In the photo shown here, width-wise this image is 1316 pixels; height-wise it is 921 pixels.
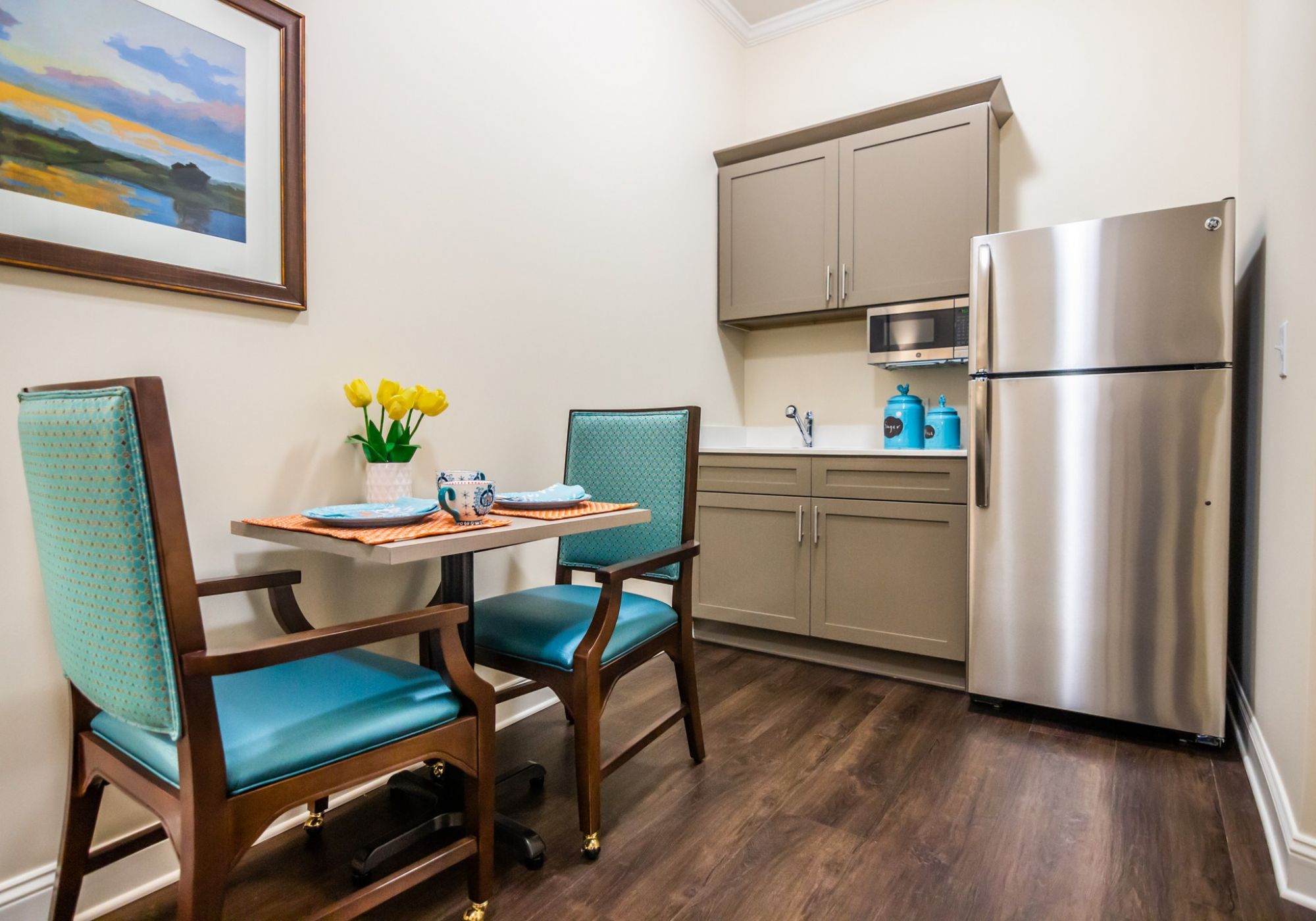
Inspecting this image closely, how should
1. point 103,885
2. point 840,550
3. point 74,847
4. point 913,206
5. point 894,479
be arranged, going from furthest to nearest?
point 913,206, point 840,550, point 894,479, point 103,885, point 74,847

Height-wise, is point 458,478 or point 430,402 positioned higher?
point 430,402

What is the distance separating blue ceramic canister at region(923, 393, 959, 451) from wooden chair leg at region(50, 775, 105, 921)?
2.76m

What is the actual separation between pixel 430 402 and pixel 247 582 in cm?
56

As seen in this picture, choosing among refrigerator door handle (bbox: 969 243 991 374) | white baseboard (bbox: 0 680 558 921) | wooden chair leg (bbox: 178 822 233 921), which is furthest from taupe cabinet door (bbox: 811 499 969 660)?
wooden chair leg (bbox: 178 822 233 921)

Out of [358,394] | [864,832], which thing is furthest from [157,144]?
[864,832]

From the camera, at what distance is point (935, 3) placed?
3191 mm

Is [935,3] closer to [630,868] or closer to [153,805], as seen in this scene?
[630,868]

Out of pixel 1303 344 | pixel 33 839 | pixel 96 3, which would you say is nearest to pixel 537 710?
pixel 33 839

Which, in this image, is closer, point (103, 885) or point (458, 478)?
point (103, 885)

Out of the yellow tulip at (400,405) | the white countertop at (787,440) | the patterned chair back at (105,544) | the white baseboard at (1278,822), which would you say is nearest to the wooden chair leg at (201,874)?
the patterned chair back at (105,544)

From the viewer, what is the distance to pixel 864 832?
1.64 m

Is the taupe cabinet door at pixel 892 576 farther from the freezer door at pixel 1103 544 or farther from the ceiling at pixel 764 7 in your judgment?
the ceiling at pixel 764 7

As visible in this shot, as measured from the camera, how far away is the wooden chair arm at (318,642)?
923 millimetres

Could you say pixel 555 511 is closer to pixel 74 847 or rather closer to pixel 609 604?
pixel 609 604
